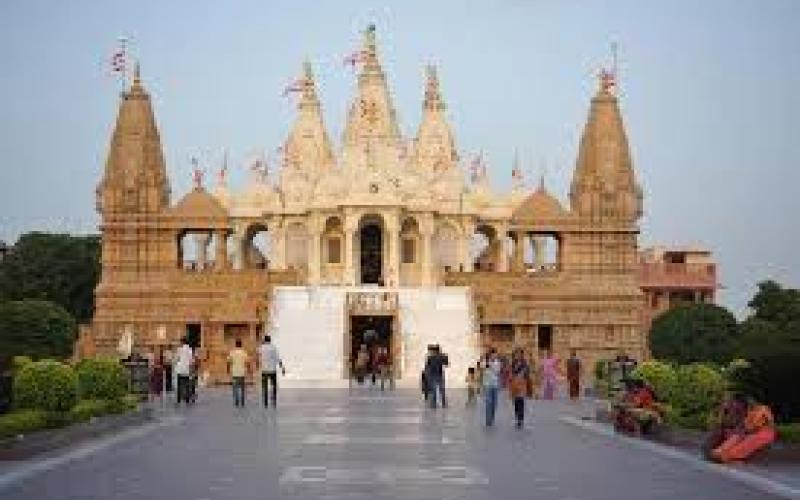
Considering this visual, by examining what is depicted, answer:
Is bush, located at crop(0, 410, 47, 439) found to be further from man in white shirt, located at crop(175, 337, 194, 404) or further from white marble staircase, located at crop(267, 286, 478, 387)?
white marble staircase, located at crop(267, 286, 478, 387)

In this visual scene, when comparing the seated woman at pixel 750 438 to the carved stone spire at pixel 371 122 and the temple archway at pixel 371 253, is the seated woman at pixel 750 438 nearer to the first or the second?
the carved stone spire at pixel 371 122

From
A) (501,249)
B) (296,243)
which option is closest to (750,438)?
(296,243)

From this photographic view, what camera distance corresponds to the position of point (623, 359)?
44.8 m

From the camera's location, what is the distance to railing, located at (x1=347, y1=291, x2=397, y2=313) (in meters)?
68.3

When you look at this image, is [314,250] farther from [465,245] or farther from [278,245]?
[465,245]

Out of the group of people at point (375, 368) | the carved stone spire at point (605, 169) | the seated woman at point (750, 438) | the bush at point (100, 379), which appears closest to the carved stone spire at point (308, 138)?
the carved stone spire at point (605, 169)

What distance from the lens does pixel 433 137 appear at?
89.4m

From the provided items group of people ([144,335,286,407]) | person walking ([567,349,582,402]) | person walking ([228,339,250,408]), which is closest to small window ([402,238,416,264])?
person walking ([567,349,582,402])

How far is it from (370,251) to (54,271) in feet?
60.3

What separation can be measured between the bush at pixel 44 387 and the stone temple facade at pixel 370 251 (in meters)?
34.2

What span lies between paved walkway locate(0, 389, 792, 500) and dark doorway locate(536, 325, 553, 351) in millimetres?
40896

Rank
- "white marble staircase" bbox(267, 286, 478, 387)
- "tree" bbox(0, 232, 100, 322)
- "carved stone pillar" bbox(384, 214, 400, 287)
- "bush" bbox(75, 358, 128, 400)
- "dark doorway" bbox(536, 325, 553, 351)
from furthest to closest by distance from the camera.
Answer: "tree" bbox(0, 232, 100, 322) < "carved stone pillar" bbox(384, 214, 400, 287) < "dark doorway" bbox(536, 325, 553, 351) < "white marble staircase" bbox(267, 286, 478, 387) < "bush" bbox(75, 358, 128, 400)

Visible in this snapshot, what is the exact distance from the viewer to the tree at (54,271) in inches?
3605

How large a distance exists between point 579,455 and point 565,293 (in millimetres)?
50817
